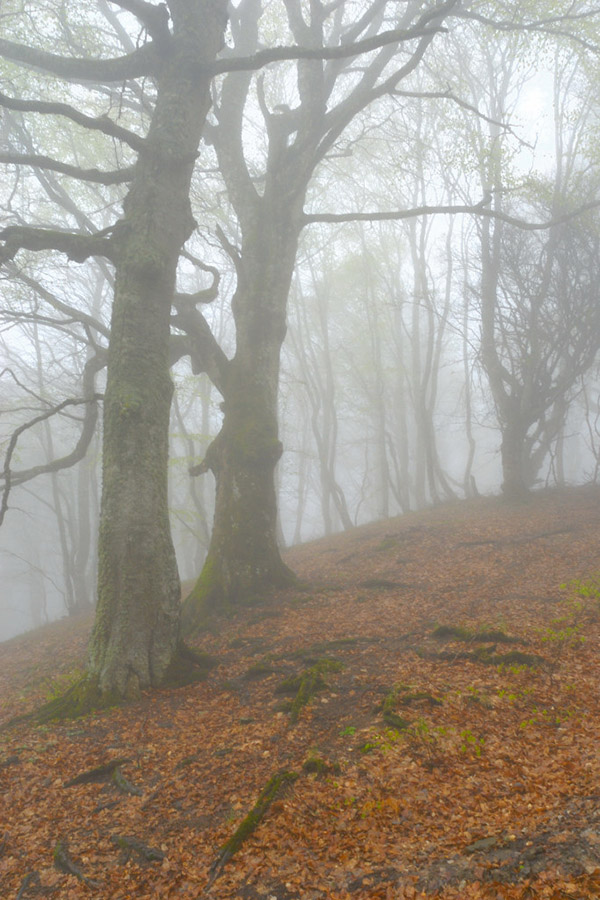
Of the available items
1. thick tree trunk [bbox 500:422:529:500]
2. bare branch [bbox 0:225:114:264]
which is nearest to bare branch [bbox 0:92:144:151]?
bare branch [bbox 0:225:114:264]

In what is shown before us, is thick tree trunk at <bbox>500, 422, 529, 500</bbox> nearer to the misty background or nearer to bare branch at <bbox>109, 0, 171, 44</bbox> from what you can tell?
the misty background

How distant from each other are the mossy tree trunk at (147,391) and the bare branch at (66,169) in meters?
0.33

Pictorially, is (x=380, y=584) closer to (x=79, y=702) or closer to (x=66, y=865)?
(x=79, y=702)

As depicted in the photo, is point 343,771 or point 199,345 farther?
point 199,345

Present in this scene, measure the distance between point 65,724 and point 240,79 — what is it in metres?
11.2

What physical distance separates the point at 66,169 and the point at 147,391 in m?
2.87

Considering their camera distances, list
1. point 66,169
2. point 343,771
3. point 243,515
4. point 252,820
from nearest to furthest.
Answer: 1. point 252,820
2. point 343,771
3. point 66,169
4. point 243,515

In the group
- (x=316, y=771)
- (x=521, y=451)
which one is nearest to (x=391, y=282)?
(x=521, y=451)

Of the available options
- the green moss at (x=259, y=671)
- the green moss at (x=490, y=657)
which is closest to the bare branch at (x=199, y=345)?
the green moss at (x=259, y=671)

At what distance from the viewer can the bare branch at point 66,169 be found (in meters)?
6.48

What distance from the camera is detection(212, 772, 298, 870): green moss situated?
3.12m

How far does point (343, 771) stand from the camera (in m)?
3.71

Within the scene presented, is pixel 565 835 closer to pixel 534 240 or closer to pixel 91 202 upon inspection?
pixel 534 240

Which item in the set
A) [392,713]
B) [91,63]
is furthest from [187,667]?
[91,63]
